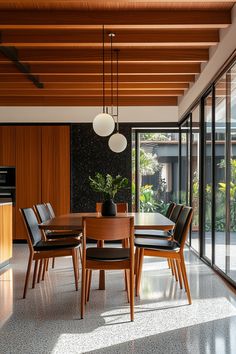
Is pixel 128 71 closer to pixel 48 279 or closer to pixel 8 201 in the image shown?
pixel 8 201

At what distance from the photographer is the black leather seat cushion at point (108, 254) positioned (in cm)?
371

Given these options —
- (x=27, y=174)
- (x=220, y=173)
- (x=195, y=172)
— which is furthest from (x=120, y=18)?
(x=27, y=174)

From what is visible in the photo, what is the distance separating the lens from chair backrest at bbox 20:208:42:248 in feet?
14.5

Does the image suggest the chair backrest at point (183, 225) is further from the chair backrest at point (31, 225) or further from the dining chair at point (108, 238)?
the chair backrest at point (31, 225)

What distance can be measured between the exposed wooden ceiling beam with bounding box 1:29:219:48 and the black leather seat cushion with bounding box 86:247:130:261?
7.80 ft

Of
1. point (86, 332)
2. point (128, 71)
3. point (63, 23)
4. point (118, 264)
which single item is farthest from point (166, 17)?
point (86, 332)

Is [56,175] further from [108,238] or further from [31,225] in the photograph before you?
[108,238]

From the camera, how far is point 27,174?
8.53 metres

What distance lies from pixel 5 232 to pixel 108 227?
2.76 m

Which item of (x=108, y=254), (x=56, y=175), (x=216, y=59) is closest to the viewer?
(x=108, y=254)

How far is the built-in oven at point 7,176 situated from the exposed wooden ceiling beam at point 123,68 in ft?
8.66

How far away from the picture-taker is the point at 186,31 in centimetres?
498

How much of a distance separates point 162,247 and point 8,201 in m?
2.77

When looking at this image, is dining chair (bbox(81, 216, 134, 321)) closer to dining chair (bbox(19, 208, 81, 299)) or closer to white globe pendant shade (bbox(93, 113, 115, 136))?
dining chair (bbox(19, 208, 81, 299))
